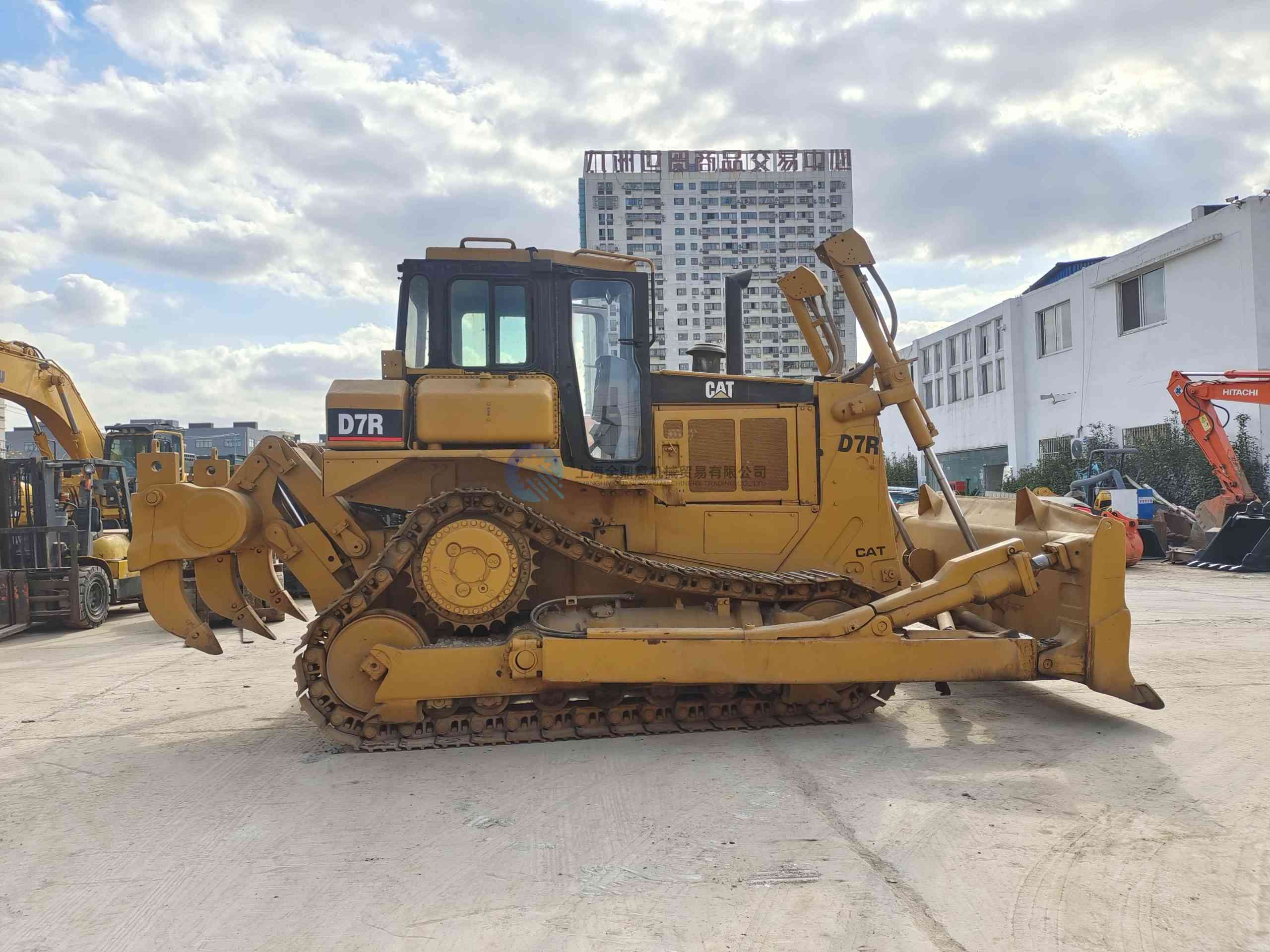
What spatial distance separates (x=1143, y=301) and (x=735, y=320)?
2728 cm

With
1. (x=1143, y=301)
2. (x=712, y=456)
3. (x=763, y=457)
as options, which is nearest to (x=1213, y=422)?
(x=1143, y=301)

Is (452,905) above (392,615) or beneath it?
beneath

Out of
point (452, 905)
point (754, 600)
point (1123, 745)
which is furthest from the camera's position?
point (754, 600)

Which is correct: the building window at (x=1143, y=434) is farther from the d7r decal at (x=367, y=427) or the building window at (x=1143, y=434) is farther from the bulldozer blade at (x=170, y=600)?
the bulldozer blade at (x=170, y=600)

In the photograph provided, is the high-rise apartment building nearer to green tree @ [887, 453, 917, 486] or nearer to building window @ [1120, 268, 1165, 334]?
green tree @ [887, 453, 917, 486]

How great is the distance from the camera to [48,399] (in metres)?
15.3

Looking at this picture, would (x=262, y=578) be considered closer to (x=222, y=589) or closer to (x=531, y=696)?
(x=222, y=589)

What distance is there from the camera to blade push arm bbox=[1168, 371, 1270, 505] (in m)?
19.1

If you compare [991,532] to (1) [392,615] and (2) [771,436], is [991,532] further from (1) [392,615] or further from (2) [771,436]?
(1) [392,615]

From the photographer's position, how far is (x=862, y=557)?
6.76 meters

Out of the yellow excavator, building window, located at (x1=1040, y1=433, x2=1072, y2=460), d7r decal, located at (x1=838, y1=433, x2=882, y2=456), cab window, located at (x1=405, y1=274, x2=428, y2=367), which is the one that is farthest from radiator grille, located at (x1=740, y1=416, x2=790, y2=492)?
building window, located at (x1=1040, y1=433, x2=1072, y2=460)

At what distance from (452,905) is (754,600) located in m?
3.23

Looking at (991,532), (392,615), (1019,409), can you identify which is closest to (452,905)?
(392,615)

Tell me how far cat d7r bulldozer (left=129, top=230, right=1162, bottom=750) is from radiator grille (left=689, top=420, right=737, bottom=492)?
2 centimetres
